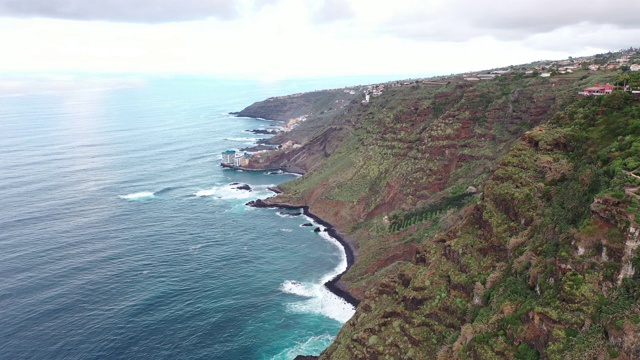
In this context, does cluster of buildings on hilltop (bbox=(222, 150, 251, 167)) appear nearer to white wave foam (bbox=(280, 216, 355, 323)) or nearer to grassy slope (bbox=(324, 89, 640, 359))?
white wave foam (bbox=(280, 216, 355, 323))

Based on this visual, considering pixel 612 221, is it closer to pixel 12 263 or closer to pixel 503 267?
pixel 503 267

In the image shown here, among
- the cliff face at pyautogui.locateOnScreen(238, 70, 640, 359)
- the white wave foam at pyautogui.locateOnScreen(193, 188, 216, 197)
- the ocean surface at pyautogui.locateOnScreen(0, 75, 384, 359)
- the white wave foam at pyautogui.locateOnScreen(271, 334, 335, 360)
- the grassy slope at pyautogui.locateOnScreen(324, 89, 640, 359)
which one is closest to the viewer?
the grassy slope at pyautogui.locateOnScreen(324, 89, 640, 359)

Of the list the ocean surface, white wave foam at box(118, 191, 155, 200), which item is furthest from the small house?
white wave foam at box(118, 191, 155, 200)

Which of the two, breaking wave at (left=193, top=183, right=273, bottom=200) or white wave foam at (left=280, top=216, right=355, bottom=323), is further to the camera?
breaking wave at (left=193, top=183, right=273, bottom=200)

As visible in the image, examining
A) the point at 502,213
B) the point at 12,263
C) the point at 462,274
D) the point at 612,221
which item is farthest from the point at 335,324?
the point at 12,263

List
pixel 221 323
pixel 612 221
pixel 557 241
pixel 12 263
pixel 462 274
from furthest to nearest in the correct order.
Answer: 1. pixel 12 263
2. pixel 221 323
3. pixel 462 274
4. pixel 557 241
5. pixel 612 221

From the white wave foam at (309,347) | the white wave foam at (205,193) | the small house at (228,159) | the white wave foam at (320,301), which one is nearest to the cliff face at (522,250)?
the white wave foam at (320,301)

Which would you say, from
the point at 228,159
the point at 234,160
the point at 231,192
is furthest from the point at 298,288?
the point at 228,159
